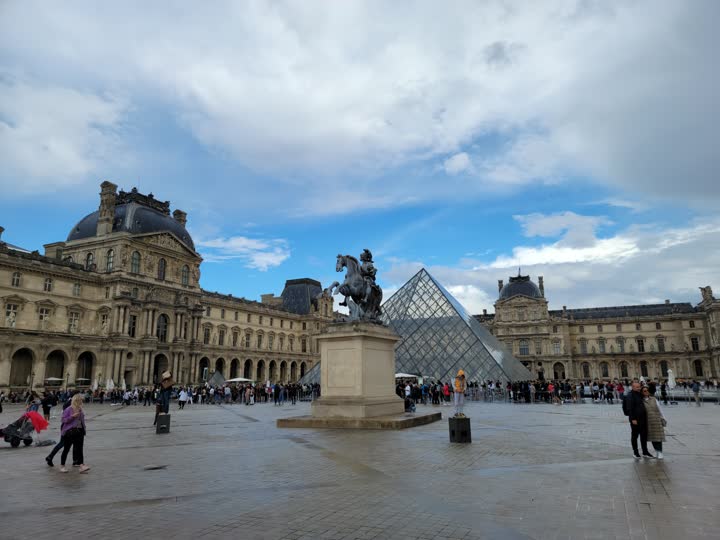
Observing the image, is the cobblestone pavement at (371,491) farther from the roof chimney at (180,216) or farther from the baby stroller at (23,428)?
the roof chimney at (180,216)

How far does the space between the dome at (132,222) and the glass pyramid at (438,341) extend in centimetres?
2210

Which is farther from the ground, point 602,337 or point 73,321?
point 602,337

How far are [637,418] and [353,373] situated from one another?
6340mm

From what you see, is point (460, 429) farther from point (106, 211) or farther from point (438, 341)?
point (106, 211)

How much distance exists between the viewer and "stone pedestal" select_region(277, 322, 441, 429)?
11.9 meters

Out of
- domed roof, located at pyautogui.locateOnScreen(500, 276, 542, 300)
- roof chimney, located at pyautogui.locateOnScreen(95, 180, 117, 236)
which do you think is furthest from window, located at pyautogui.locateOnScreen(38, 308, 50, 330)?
domed roof, located at pyautogui.locateOnScreen(500, 276, 542, 300)

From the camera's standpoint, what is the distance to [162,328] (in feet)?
155

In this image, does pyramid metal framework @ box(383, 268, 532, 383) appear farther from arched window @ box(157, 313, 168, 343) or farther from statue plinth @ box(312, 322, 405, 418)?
arched window @ box(157, 313, 168, 343)

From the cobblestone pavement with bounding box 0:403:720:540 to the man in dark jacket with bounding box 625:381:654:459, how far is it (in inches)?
11.0

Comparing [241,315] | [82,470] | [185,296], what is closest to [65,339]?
[185,296]

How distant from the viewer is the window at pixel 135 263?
4472 centimetres

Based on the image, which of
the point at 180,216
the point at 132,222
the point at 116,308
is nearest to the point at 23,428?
the point at 116,308

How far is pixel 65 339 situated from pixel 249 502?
132 ft

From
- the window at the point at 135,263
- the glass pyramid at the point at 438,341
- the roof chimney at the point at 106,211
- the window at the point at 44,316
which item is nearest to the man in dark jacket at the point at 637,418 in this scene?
the glass pyramid at the point at 438,341
